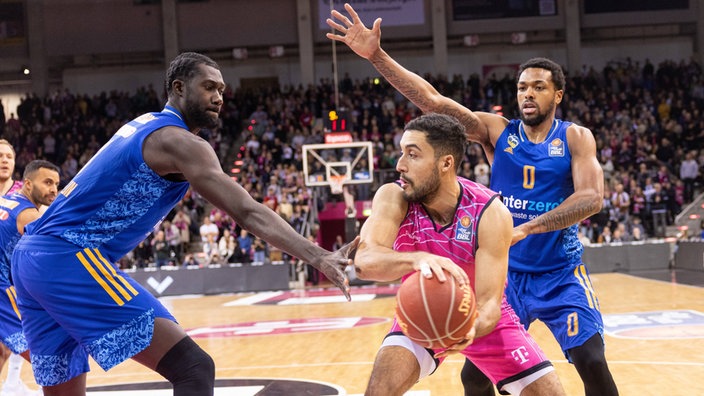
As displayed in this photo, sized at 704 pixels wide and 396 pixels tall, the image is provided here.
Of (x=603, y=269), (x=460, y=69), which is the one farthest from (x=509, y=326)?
(x=460, y=69)

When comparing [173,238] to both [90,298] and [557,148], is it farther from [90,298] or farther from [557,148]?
[90,298]

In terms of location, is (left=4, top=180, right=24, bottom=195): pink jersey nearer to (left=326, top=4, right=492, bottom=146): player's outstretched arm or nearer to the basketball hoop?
(left=326, top=4, right=492, bottom=146): player's outstretched arm

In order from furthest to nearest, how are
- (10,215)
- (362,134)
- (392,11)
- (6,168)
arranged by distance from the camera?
(392,11), (362,134), (6,168), (10,215)

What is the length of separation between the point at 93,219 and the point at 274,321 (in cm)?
979

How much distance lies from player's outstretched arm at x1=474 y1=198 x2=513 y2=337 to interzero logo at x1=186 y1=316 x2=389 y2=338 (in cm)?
805

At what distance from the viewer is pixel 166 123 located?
3744 millimetres

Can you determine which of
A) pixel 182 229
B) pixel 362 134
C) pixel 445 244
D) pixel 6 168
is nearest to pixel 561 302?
pixel 445 244

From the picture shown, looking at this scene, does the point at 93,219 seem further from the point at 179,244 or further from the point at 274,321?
the point at 179,244

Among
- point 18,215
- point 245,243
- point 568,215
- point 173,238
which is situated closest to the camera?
point 568,215

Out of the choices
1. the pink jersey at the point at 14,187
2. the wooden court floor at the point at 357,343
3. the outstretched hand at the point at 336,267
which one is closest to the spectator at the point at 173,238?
the wooden court floor at the point at 357,343

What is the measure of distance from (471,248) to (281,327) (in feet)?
28.7

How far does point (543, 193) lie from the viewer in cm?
504

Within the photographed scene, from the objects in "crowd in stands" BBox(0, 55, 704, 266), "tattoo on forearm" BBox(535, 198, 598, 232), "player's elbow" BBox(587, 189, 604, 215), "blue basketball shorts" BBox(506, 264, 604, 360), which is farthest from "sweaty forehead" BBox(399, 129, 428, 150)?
"crowd in stands" BBox(0, 55, 704, 266)

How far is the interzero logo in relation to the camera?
1193cm
